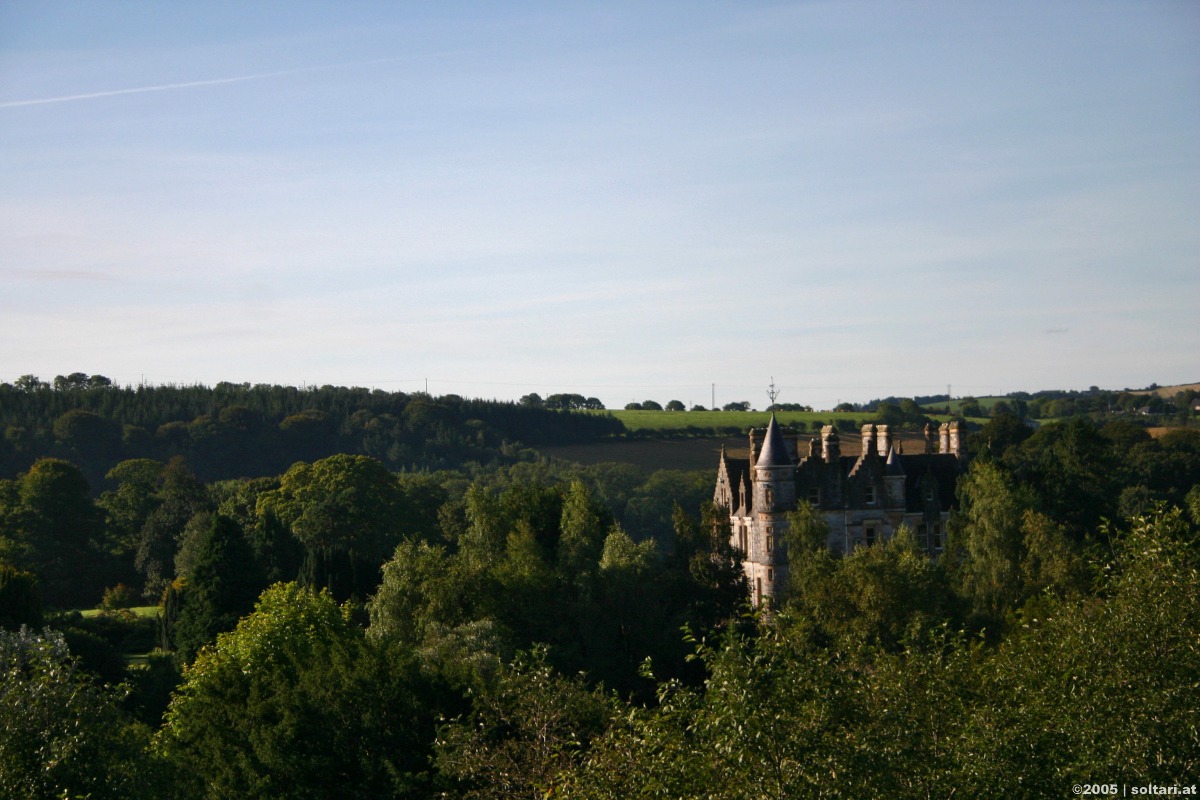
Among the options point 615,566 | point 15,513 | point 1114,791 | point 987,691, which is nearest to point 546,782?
point 987,691

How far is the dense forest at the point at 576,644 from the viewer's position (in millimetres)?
21703

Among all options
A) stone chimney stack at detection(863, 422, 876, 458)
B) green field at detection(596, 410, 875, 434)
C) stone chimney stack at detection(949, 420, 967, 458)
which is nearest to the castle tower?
stone chimney stack at detection(863, 422, 876, 458)

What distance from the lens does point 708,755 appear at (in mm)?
20594

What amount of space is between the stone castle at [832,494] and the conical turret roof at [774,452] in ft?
0.16

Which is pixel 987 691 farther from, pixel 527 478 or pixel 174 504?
pixel 527 478

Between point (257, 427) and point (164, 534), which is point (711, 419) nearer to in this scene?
point (257, 427)

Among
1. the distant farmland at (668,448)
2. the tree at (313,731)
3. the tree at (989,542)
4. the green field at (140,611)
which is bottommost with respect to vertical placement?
the green field at (140,611)

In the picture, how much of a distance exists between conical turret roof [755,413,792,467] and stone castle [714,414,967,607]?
0.05 meters

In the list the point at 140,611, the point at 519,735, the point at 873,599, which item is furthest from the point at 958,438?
the point at 519,735

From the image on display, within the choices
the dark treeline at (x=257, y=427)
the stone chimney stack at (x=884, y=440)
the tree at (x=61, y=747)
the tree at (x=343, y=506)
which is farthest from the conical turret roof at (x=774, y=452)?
the dark treeline at (x=257, y=427)

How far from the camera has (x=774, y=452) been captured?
2702 inches

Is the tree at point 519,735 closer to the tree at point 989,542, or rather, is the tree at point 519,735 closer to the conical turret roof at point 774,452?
the tree at point 989,542

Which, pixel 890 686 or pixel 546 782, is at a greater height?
pixel 890 686

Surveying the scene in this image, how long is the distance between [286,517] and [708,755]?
226 feet
